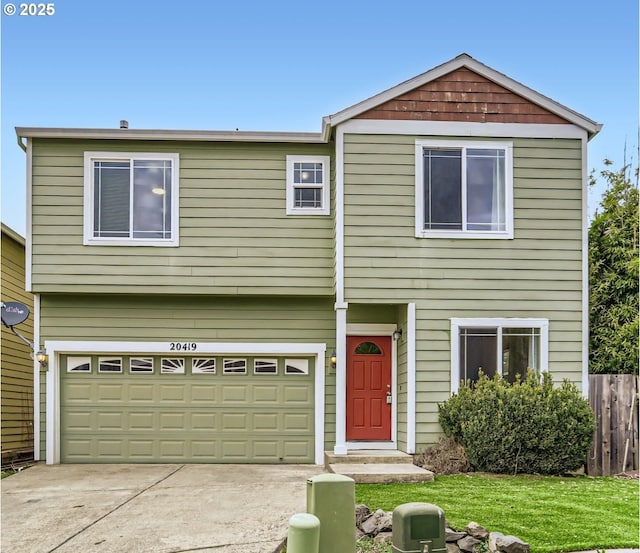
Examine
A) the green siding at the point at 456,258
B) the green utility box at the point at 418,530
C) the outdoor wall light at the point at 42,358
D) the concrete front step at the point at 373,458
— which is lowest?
the concrete front step at the point at 373,458

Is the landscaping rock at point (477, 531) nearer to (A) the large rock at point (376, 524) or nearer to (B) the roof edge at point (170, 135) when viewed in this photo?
(A) the large rock at point (376, 524)

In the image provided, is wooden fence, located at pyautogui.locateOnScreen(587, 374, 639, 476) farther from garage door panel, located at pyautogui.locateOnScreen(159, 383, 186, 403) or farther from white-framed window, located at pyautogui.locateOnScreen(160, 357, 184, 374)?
white-framed window, located at pyautogui.locateOnScreen(160, 357, 184, 374)

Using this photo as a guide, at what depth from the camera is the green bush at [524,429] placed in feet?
35.3

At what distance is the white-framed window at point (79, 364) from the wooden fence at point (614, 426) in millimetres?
8696

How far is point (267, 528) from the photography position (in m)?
7.38

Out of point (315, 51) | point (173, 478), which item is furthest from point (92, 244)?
point (315, 51)

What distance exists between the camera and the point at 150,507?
855 centimetres

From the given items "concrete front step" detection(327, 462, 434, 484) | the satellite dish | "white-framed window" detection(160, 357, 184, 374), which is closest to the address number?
"white-framed window" detection(160, 357, 184, 374)

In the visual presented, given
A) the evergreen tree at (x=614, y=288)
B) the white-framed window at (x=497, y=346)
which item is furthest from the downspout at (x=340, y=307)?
the evergreen tree at (x=614, y=288)

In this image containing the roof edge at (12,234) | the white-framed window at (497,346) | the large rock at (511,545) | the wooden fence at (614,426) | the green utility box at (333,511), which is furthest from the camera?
the roof edge at (12,234)

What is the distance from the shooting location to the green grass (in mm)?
6793

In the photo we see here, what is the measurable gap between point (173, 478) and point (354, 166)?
575cm

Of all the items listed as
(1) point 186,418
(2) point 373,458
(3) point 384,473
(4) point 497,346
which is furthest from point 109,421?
(4) point 497,346

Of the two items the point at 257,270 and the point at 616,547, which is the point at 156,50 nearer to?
the point at 257,270
